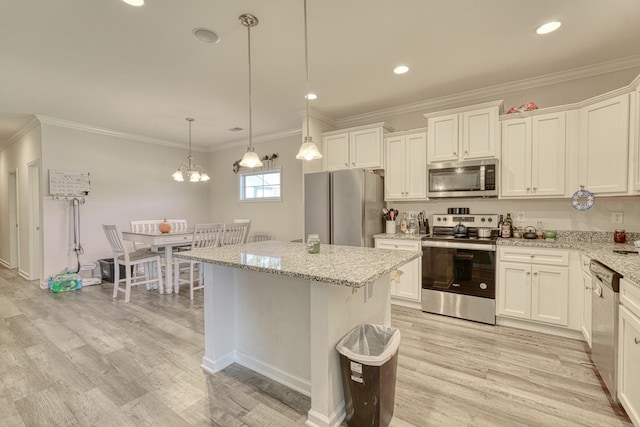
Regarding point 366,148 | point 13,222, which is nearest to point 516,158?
point 366,148

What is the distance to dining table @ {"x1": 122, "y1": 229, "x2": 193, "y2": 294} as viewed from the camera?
155 inches

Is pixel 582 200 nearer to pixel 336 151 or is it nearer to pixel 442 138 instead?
pixel 442 138

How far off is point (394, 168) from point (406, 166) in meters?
0.16

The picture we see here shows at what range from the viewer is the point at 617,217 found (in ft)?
9.30

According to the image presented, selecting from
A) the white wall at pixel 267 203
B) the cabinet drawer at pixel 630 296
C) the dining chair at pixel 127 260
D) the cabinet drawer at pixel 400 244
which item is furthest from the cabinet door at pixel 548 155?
the dining chair at pixel 127 260

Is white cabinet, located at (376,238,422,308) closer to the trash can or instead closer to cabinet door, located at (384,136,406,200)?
cabinet door, located at (384,136,406,200)

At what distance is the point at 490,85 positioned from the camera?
335 cm

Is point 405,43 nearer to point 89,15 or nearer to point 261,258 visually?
point 261,258

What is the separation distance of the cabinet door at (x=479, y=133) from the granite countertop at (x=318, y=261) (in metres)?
1.92

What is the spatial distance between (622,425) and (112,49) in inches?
177

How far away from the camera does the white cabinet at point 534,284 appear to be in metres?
2.68

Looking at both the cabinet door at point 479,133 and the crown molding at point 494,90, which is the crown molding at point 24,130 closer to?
the crown molding at point 494,90

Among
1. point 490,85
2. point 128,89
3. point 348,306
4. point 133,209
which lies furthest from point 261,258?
point 133,209

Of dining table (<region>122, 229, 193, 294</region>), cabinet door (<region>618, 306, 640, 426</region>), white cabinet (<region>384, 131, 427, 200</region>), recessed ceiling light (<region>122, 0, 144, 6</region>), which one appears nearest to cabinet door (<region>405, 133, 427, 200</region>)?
white cabinet (<region>384, 131, 427, 200</region>)
